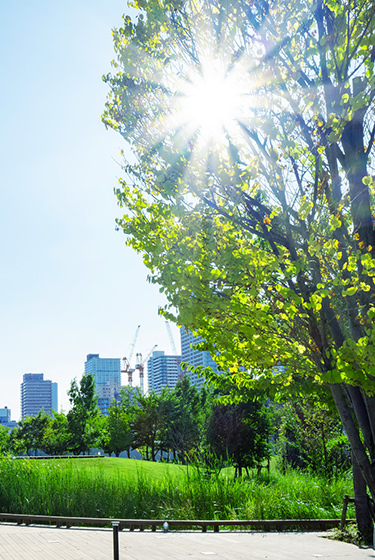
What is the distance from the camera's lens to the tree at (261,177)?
20.9 ft

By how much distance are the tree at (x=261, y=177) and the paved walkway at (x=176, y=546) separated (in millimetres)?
2529

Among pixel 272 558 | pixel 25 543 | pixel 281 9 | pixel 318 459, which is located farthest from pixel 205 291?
pixel 318 459

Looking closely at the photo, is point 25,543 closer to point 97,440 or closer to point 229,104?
point 229,104

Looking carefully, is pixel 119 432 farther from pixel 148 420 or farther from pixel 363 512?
pixel 363 512

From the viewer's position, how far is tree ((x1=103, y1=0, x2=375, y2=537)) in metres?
6.38

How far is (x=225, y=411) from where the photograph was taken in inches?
919

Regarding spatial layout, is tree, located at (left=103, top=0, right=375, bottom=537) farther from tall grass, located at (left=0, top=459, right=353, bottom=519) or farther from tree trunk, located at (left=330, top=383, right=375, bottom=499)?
tall grass, located at (left=0, top=459, right=353, bottom=519)

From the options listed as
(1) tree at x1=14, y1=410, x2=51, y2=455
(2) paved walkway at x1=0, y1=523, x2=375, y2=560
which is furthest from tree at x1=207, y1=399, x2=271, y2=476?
(1) tree at x1=14, y1=410, x2=51, y2=455

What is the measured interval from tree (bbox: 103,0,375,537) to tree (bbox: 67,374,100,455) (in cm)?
3658

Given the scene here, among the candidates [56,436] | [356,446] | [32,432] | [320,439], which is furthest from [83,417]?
[356,446]

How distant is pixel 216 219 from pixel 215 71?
208cm

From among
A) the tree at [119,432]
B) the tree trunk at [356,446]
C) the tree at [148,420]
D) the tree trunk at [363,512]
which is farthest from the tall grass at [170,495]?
the tree at [148,420]

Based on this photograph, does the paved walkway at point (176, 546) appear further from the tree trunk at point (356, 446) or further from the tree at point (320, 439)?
the tree at point (320, 439)

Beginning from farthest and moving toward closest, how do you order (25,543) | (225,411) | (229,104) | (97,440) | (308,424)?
1. (97,440)
2. (225,411)
3. (308,424)
4. (25,543)
5. (229,104)
